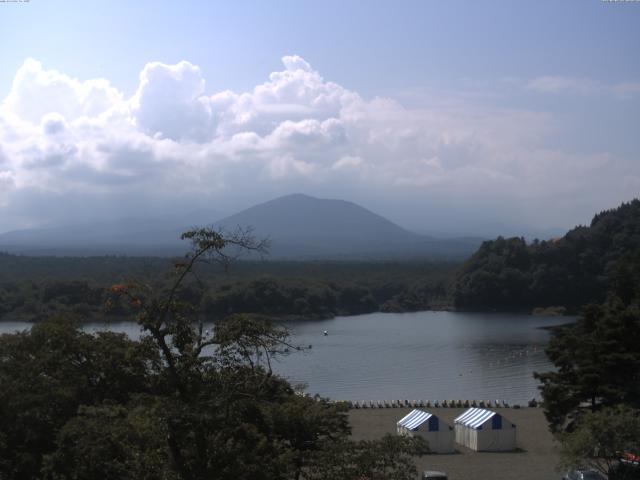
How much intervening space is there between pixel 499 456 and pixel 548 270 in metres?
36.9

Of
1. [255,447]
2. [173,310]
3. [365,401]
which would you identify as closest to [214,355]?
[173,310]

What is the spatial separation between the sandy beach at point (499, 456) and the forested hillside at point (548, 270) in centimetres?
3209

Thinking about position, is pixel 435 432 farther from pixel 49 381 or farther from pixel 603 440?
pixel 49 381

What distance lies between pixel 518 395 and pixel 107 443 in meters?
18.1

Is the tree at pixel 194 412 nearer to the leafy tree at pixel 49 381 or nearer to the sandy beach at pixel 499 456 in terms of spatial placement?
the leafy tree at pixel 49 381

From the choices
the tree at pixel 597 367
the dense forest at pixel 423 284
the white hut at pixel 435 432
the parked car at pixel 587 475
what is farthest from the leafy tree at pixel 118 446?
the dense forest at pixel 423 284

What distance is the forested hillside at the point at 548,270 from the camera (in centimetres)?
4847

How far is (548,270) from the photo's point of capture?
161 ft

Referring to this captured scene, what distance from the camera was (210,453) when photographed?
16.6 feet

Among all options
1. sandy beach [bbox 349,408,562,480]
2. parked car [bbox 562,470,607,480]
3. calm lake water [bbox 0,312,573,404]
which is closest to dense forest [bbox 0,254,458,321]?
calm lake water [bbox 0,312,573,404]

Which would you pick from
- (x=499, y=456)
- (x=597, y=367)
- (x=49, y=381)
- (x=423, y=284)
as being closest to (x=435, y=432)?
(x=499, y=456)

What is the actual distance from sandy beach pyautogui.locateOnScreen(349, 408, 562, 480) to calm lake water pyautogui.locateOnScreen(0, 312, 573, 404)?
2.40 metres

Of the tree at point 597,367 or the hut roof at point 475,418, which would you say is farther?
the hut roof at point 475,418

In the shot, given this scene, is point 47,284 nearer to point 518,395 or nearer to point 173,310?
point 518,395
